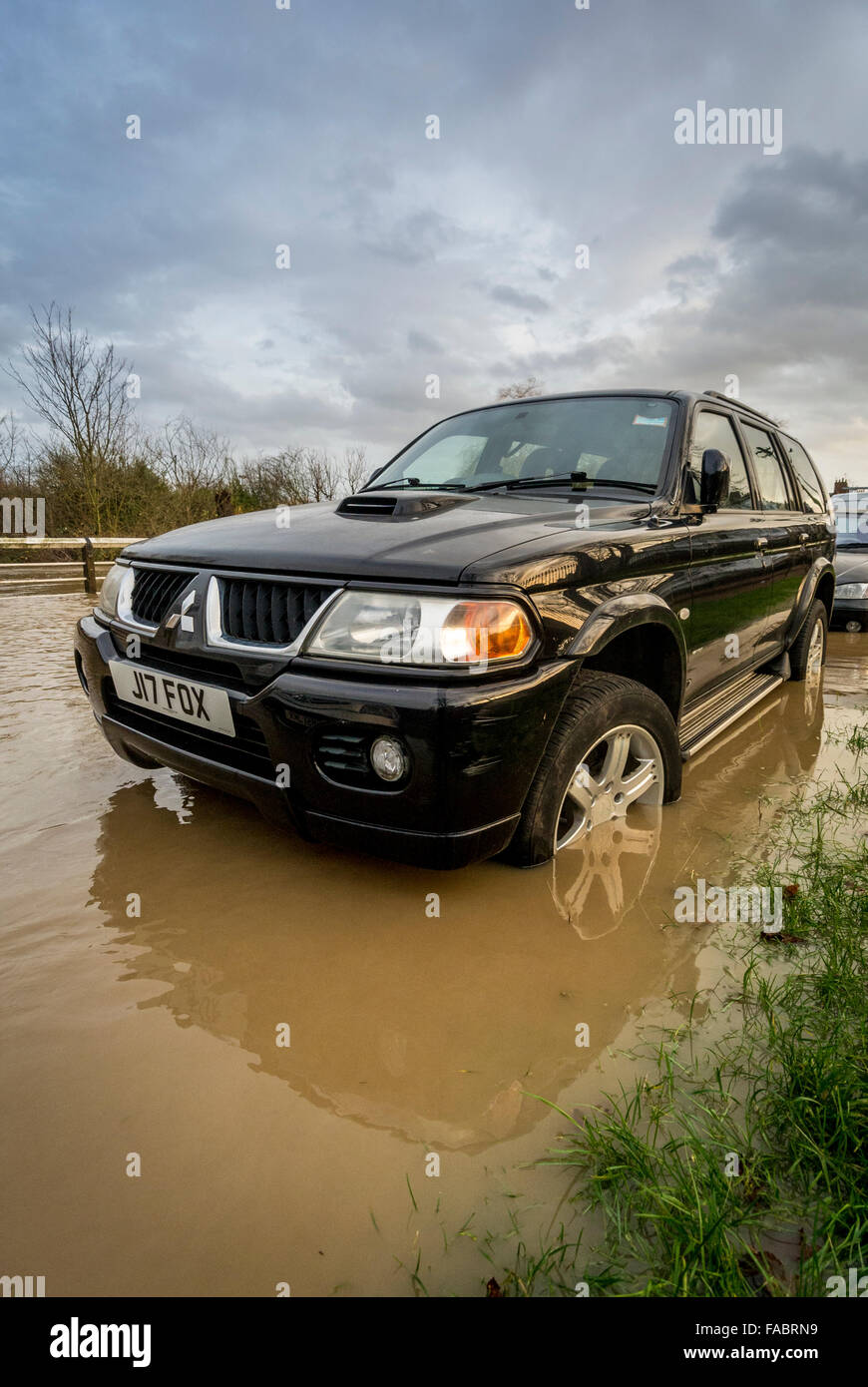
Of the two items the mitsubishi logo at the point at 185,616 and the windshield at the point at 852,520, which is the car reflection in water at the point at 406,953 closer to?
the mitsubishi logo at the point at 185,616

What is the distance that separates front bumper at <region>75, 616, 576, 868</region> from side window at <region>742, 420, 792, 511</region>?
2.55 m

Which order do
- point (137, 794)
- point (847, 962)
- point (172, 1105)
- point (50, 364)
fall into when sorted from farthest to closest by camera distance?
point (50, 364) < point (137, 794) < point (847, 962) < point (172, 1105)

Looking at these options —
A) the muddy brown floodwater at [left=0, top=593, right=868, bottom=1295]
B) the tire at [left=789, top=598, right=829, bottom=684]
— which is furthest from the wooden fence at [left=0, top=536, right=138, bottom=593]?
the muddy brown floodwater at [left=0, top=593, right=868, bottom=1295]

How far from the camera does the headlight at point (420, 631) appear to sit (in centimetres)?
179

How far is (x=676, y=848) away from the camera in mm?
2703

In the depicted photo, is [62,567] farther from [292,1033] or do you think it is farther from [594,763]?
[292,1033]

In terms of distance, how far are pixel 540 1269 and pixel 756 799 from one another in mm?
2458

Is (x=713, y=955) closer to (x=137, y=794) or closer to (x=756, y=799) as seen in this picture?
(x=756, y=799)

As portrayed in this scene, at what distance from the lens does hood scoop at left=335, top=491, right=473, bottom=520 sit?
2408mm

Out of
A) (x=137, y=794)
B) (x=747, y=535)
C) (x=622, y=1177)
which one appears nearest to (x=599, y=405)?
(x=747, y=535)

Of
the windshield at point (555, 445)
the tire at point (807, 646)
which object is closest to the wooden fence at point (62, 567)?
the windshield at point (555, 445)

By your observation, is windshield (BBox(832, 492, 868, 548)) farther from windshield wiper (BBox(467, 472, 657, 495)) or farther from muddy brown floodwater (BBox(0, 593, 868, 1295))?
muddy brown floodwater (BBox(0, 593, 868, 1295))

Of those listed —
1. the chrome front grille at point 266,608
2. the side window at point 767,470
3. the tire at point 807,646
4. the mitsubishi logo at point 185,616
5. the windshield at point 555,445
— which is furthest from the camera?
the tire at point 807,646

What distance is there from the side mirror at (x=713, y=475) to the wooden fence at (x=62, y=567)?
10.8 meters
